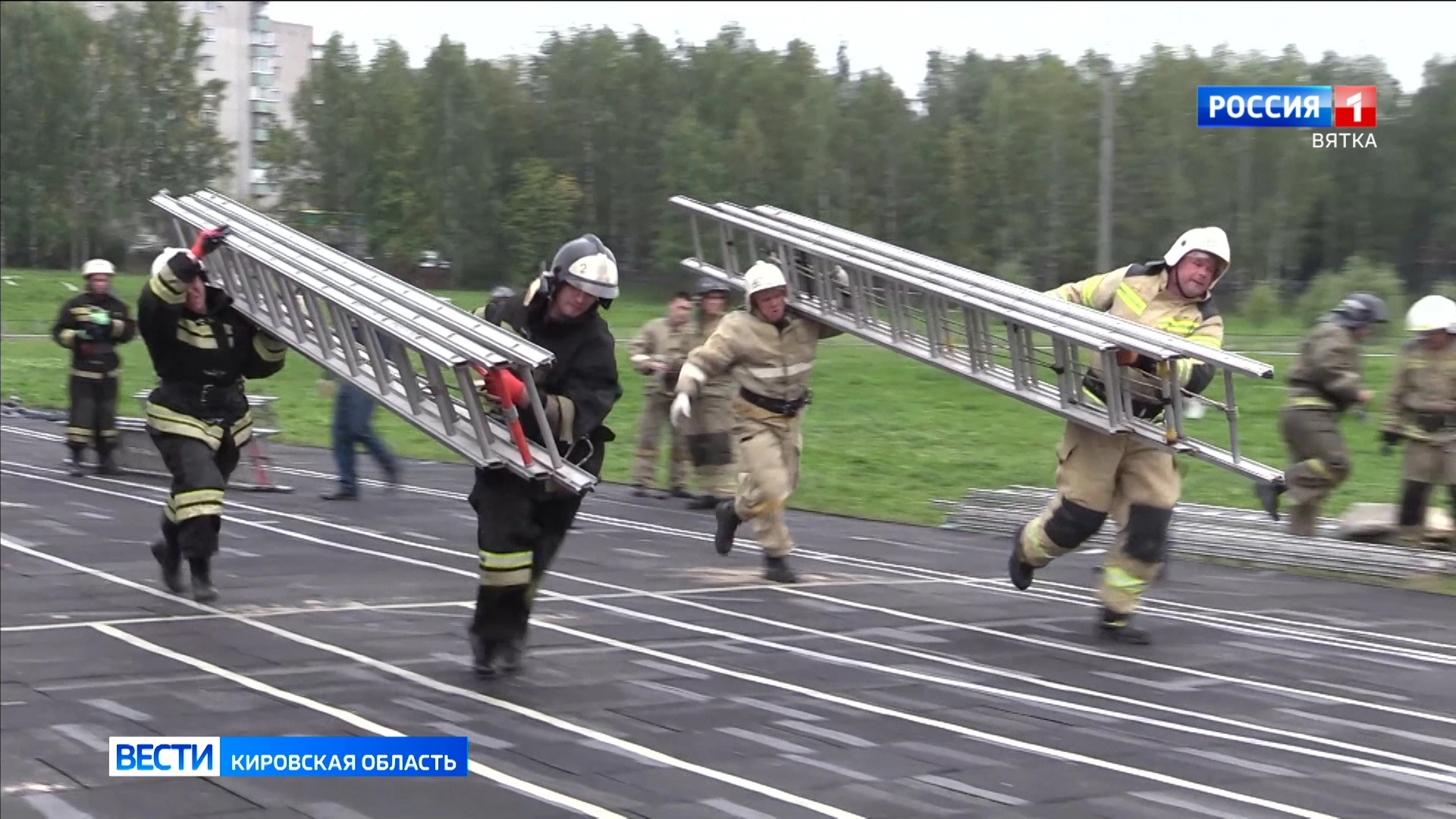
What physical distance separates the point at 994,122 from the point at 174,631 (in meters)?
32.8

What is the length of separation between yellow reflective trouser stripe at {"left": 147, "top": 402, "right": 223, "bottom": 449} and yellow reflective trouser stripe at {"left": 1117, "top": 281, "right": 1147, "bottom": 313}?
15.3ft

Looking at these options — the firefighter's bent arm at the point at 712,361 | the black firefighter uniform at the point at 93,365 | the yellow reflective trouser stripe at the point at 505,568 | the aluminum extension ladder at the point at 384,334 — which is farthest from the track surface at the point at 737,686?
the black firefighter uniform at the point at 93,365

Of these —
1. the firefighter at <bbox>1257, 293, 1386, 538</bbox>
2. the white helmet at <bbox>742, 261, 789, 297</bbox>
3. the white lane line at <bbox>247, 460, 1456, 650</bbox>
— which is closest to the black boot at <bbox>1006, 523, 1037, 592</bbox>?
the white lane line at <bbox>247, 460, 1456, 650</bbox>

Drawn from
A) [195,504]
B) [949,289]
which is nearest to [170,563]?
[195,504]

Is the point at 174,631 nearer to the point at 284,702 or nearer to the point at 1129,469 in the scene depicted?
the point at 284,702

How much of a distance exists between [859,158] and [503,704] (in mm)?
35691

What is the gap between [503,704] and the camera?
6.87 meters

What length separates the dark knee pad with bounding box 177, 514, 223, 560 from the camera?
9047mm

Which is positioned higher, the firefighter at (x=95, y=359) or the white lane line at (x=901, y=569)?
the firefighter at (x=95, y=359)

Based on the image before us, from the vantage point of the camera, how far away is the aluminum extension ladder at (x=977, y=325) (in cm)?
825

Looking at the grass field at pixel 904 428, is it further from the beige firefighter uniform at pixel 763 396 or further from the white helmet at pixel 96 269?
the beige firefighter uniform at pixel 763 396

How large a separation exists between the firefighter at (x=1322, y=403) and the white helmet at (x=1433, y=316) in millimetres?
277

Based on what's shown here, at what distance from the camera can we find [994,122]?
39.1 m

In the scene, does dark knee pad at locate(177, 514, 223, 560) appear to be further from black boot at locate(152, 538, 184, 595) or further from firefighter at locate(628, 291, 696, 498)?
firefighter at locate(628, 291, 696, 498)
